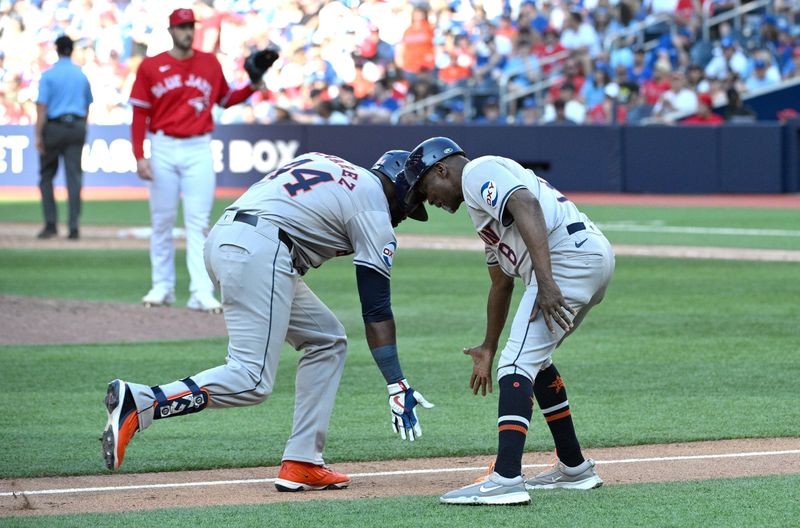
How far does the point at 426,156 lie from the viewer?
5.40 metres

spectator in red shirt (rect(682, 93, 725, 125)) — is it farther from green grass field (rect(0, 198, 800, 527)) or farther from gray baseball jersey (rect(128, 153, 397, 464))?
gray baseball jersey (rect(128, 153, 397, 464))

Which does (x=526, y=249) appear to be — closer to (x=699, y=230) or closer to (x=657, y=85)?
(x=699, y=230)

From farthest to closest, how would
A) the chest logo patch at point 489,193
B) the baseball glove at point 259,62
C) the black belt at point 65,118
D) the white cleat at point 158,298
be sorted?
the black belt at point 65,118
the white cleat at point 158,298
the baseball glove at point 259,62
the chest logo patch at point 489,193

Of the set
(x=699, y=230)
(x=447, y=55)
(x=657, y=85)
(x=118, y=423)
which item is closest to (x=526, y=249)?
(x=118, y=423)

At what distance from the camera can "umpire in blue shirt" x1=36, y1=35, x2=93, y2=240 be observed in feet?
52.3

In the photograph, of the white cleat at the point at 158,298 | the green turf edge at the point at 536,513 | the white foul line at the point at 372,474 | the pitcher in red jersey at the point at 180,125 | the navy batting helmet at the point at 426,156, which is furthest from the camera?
the white cleat at the point at 158,298

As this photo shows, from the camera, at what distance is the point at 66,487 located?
5.71m

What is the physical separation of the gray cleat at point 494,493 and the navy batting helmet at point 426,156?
4.12 ft

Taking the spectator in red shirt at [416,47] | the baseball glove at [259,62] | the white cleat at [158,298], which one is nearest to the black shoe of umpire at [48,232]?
the white cleat at [158,298]

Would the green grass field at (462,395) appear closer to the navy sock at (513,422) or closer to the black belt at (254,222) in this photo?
the navy sock at (513,422)

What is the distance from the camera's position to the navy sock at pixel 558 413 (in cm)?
561

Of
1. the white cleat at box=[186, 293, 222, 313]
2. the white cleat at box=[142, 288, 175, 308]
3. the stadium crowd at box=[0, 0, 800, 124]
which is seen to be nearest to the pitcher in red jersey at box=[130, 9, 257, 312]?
the white cleat at box=[186, 293, 222, 313]

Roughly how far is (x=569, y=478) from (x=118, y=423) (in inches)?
75.6

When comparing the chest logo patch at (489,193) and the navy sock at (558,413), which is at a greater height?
the chest logo patch at (489,193)
